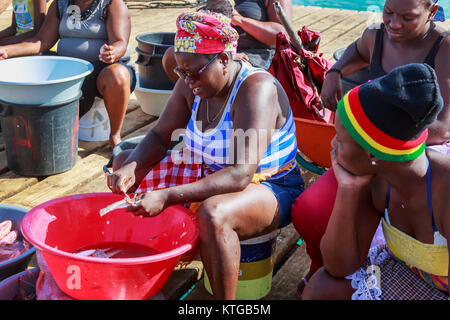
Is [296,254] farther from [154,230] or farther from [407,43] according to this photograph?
[407,43]

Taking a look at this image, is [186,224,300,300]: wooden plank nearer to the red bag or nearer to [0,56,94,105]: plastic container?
the red bag

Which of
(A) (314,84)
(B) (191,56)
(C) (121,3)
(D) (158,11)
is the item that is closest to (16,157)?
(C) (121,3)

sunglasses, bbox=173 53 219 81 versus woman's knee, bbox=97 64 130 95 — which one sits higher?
sunglasses, bbox=173 53 219 81

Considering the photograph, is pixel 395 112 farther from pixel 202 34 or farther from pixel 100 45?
pixel 100 45

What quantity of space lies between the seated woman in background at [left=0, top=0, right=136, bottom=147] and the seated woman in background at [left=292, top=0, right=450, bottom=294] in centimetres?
137

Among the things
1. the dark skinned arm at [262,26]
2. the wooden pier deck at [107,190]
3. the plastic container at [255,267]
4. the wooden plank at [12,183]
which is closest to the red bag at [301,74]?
the dark skinned arm at [262,26]

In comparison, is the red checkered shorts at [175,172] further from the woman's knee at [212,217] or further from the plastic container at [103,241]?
the woman's knee at [212,217]

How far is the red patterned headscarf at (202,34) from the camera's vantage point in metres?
1.97

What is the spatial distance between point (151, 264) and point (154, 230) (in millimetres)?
508

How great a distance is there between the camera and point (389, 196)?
172cm

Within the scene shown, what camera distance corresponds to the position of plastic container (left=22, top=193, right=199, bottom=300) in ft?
5.57

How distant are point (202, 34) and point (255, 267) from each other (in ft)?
2.96

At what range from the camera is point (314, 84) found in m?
2.98

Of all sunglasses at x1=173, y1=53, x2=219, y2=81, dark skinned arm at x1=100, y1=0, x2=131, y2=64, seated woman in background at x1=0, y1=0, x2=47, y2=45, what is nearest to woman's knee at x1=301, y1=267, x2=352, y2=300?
sunglasses at x1=173, y1=53, x2=219, y2=81
